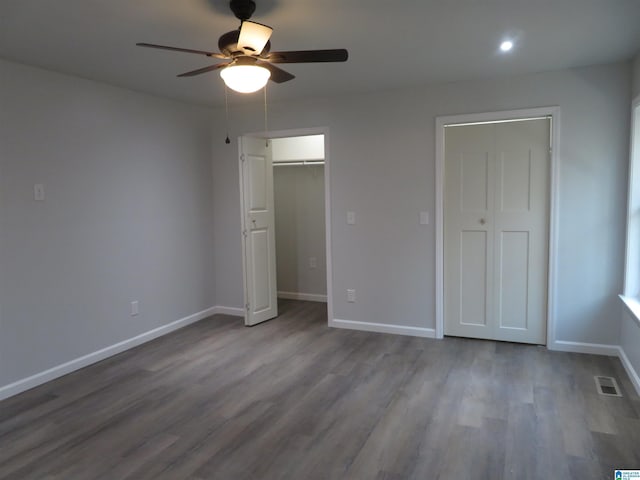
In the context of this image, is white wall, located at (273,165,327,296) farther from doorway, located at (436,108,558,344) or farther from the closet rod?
doorway, located at (436,108,558,344)

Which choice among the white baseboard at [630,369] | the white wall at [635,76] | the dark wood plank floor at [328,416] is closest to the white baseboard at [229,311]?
the dark wood plank floor at [328,416]

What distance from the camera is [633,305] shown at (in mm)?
3336

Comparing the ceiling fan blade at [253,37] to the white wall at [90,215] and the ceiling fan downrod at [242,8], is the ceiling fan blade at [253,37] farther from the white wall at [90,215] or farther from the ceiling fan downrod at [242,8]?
the white wall at [90,215]

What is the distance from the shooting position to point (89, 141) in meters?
3.79

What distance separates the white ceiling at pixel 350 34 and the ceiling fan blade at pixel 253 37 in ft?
0.65

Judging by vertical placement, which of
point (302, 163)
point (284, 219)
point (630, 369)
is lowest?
point (630, 369)

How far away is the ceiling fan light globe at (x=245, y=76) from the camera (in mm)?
2361

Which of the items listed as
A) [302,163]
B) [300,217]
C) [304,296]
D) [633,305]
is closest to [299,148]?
[302,163]

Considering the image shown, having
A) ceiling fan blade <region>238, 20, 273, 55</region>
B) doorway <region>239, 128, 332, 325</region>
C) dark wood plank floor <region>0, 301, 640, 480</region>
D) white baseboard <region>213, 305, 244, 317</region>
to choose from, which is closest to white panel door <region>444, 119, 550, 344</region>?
dark wood plank floor <region>0, 301, 640, 480</region>

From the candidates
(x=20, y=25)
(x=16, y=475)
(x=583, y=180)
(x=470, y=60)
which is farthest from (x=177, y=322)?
(x=583, y=180)

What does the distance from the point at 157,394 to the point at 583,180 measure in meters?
3.69

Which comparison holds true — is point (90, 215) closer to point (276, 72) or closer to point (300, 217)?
point (276, 72)

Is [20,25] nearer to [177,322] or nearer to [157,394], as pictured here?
[157,394]

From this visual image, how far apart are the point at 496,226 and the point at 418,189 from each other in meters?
0.77
